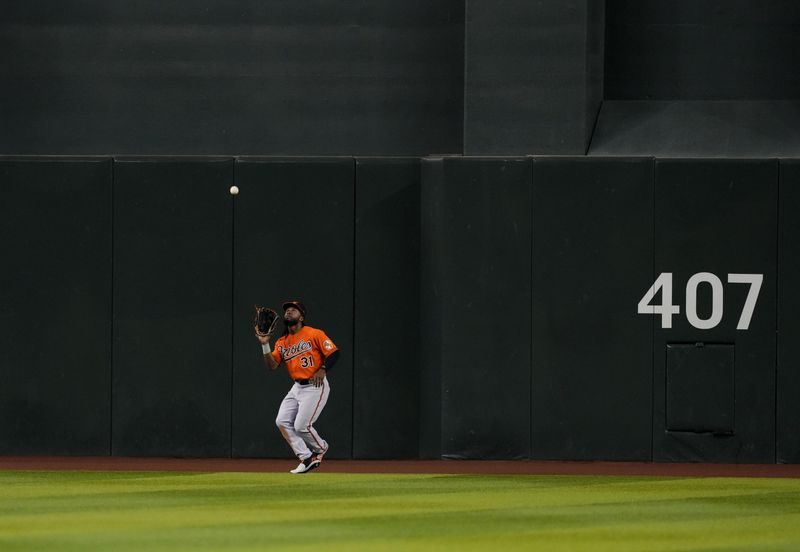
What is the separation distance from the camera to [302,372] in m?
16.1

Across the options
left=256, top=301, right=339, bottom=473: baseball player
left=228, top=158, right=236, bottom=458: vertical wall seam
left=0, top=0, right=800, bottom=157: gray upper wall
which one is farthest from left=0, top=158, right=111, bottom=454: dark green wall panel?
left=256, top=301, right=339, bottom=473: baseball player

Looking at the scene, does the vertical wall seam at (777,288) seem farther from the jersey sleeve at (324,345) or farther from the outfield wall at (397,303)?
the jersey sleeve at (324,345)

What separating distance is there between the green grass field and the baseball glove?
5.39 ft

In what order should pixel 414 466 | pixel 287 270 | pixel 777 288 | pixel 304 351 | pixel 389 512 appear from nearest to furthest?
1. pixel 389 512
2. pixel 304 351
3. pixel 414 466
4. pixel 777 288
5. pixel 287 270

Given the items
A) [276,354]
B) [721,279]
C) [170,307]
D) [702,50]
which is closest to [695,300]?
[721,279]

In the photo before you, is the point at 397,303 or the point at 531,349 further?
the point at 397,303

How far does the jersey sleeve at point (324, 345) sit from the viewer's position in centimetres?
1598

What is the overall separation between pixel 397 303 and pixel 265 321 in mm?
1939

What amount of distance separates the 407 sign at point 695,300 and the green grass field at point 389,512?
93.7 inches

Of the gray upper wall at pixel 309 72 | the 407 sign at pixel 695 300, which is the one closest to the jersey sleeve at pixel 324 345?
the gray upper wall at pixel 309 72

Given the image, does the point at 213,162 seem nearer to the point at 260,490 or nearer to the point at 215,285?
the point at 215,285

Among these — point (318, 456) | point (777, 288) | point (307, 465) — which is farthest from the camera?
point (777, 288)

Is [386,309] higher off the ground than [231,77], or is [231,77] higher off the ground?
[231,77]

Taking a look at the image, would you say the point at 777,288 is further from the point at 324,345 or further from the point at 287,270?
the point at 287,270
